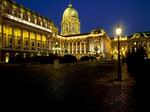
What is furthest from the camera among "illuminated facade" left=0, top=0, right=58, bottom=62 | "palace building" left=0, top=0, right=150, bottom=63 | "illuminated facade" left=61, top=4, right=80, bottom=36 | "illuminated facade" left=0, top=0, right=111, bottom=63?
"illuminated facade" left=61, top=4, right=80, bottom=36

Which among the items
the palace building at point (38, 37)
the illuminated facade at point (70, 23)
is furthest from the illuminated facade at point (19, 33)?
the illuminated facade at point (70, 23)

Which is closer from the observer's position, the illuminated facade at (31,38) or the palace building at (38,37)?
the illuminated facade at (31,38)

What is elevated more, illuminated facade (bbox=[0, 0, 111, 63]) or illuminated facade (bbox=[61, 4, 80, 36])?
illuminated facade (bbox=[61, 4, 80, 36])

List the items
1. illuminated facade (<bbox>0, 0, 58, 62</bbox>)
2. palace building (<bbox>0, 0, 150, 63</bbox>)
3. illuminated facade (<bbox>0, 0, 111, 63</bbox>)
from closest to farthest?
illuminated facade (<bbox>0, 0, 58, 62</bbox>) → illuminated facade (<bbox>0, 0, 111, 63</bbox>) → palace building (<bbox>0, 0, 150, 63</bbox>)

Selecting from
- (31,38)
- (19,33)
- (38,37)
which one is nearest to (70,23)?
(38,37)

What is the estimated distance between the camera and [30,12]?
253ft

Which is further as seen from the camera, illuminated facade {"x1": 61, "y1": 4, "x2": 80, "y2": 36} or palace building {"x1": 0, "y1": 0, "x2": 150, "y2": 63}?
illuminated facade {"x1": 61, "y1": 4, "x2": 80, "y2": 36}

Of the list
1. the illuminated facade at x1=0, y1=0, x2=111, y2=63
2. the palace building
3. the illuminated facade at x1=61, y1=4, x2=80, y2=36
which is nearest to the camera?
the illuminated facade at x1=0, y1=0, x2=111, y2=63

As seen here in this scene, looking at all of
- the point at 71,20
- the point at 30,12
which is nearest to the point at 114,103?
the point at 30,12

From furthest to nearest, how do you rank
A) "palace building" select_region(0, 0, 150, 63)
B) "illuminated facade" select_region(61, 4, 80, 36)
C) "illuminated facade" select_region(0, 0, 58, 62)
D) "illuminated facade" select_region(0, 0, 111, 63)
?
"illuminated facade" select_region(61, 4, 80, 36), "palace building" select_region(0, 0, 150, 63), "illuminated facade" select_region(0, 0, 111, 63), "illuminated facade" select_region(0, 0, 58, 62)

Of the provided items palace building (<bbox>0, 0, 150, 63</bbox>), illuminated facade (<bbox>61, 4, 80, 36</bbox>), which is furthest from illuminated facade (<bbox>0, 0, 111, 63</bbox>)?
illuminated facade (<bbox>61, 4, 80, 36</bbox>)

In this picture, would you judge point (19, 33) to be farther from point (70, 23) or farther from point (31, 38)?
point (70, 23)

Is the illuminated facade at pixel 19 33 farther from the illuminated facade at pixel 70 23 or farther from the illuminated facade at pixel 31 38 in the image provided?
the illuminated facade at pixel 70 23

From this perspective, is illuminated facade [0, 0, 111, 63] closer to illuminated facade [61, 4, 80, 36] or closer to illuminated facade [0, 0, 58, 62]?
illuminated facade [0, 0, 58, 62]
